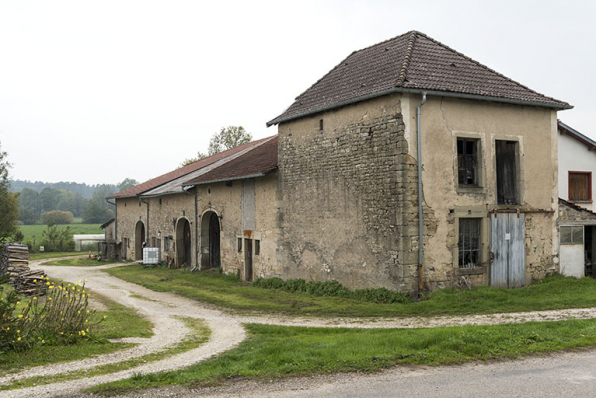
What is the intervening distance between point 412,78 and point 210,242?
14.0 meters

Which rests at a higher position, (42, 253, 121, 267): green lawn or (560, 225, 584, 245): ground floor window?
(560, 225, 584, 245): ground floor window

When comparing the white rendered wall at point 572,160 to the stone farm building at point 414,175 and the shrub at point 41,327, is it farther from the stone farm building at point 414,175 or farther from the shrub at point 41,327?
the shrub at point 41,327

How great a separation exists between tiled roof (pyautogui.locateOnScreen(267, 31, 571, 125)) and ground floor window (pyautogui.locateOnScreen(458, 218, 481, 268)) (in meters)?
3.52

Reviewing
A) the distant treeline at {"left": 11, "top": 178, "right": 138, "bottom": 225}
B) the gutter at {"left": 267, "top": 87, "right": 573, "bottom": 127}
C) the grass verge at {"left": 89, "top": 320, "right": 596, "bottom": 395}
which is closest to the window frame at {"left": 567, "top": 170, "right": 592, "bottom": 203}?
the gutter at {"left": 267, "top": 87, "right": 573, "bottom": 127}

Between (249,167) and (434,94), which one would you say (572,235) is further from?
(249,167)

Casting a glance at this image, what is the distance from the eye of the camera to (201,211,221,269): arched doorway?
80.5 feet

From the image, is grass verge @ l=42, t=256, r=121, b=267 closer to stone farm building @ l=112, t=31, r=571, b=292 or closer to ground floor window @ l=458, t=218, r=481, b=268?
stone farm building @ l=112, t=31, r=571, b=292

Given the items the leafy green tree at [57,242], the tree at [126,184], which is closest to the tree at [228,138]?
the leafy green tree at [57,242]

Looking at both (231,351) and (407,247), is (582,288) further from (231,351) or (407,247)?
(231,351)

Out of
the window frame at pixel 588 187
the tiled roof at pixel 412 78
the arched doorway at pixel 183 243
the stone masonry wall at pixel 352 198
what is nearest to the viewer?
the stone masonry wall at pixel 352 198

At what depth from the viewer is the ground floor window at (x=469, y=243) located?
1445 cm

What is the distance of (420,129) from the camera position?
1370 cm

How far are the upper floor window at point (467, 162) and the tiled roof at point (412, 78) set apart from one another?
1.40m

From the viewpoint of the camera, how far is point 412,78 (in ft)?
45.4
